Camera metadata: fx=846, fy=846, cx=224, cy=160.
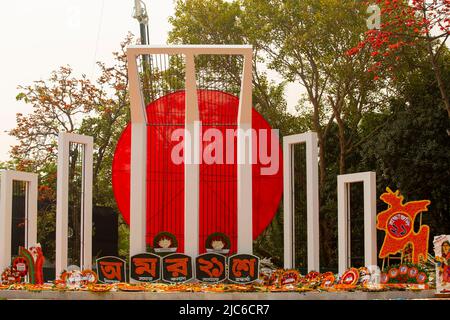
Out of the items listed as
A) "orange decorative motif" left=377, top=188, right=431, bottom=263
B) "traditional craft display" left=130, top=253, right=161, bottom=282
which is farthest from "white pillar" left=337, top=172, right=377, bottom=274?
"traditional craft display" left=130, top=253, right=161, bottom=282

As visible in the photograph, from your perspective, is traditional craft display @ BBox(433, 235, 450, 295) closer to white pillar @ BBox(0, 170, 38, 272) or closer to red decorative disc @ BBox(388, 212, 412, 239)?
red decorative disc @ BBox(388, 212, 412, 239)

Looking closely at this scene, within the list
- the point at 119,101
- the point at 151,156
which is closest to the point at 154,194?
the point at 151,156

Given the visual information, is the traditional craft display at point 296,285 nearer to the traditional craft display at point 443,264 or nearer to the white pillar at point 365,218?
the traditional craft display at point 443,264

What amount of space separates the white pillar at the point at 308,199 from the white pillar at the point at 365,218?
1.77ft

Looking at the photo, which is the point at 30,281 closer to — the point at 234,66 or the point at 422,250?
the point at 422,250

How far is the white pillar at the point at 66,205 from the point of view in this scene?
52.7 feet

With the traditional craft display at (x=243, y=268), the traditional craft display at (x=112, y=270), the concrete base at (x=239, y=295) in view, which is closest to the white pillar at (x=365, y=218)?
the traditional craft display at (x=243, y=268)

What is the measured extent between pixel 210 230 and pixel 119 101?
890 centimetres

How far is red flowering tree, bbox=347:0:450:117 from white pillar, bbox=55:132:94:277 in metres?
7.11

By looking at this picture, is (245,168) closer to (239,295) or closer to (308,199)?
(308,199)

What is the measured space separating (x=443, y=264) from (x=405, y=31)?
38.4 ft

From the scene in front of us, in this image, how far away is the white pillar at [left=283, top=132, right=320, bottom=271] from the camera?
15867 millimetres

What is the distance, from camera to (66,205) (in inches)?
637

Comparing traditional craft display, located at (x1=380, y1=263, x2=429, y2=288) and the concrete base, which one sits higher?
traditional craft display, located at (x1=380, y1=263, x2=429, y2=288)
